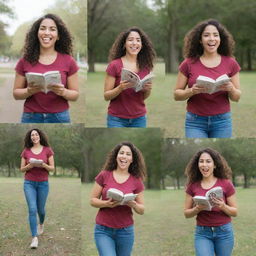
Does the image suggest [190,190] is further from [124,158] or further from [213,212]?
[124,158]

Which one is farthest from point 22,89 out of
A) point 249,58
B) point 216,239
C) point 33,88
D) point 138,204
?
point 249,58

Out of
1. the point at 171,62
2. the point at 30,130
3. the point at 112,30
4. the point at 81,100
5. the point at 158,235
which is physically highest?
the point at 112,30

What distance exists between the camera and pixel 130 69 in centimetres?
498

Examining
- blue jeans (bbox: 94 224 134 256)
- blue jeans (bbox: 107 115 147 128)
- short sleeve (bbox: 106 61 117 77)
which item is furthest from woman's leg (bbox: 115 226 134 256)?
short sleeve (bbox: 106 61 117 77)

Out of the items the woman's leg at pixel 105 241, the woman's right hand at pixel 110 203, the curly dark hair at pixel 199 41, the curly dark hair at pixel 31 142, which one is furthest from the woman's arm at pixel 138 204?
the curly dark hair at pixel 199 41

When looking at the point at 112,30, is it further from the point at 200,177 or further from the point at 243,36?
the point at 200,177

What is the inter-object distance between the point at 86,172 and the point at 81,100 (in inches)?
36.6

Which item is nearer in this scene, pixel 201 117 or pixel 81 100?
pixel 201 117

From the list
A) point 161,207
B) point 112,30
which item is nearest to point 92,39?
point 112,30

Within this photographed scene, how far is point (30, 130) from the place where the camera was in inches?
221

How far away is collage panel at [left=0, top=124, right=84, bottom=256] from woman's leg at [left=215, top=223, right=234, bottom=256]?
1974 millimetres

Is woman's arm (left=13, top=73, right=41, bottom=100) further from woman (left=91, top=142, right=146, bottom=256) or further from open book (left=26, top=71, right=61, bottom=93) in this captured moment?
woman (left=91, top=142, right=146, bottom=256)

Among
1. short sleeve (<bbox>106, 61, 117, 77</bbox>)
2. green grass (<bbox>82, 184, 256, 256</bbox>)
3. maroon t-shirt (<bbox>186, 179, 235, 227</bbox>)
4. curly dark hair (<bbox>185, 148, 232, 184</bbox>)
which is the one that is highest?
short sleeve (<bbox>106, 61, 117, 77</bbox>)

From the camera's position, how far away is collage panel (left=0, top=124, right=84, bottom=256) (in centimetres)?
553
